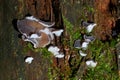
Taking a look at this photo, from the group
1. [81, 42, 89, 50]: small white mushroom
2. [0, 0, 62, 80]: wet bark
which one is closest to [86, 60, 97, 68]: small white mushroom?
[81, 42, 89, 50]: small white mushroom

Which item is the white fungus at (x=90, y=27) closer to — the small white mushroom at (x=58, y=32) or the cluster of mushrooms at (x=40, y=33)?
the cluster of mushrooms at (x=40, y=33)

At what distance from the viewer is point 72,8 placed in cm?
207

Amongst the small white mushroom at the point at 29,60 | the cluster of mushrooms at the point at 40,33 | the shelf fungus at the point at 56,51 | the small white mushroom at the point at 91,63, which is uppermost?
the cluster of mushrooms at the point at 40,33

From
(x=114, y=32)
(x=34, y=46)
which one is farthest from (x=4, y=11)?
(x=114, y=32)

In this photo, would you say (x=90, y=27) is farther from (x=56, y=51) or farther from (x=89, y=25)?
(x=56, y=51)

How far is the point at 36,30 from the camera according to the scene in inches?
78.5

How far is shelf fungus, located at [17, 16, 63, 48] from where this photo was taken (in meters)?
1.97

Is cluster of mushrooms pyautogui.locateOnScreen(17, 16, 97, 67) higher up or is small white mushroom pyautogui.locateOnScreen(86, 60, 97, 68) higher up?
cluster of mushrooms pyautogui.locateOnScreen(17, 16, 97, 67)

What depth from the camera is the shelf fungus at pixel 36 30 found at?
1970 mm

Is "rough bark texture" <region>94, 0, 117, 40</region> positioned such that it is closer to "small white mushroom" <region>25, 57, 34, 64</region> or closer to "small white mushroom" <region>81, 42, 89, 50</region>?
"small white mushroom" <region>81, 42, 89, 50</region>

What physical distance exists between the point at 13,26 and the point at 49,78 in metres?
0.35

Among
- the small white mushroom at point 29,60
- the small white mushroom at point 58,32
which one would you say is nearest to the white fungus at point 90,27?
the small white mushroom at point 58,32

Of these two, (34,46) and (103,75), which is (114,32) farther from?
(34,46)

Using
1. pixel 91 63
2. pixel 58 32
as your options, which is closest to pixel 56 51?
pixel 58 32
